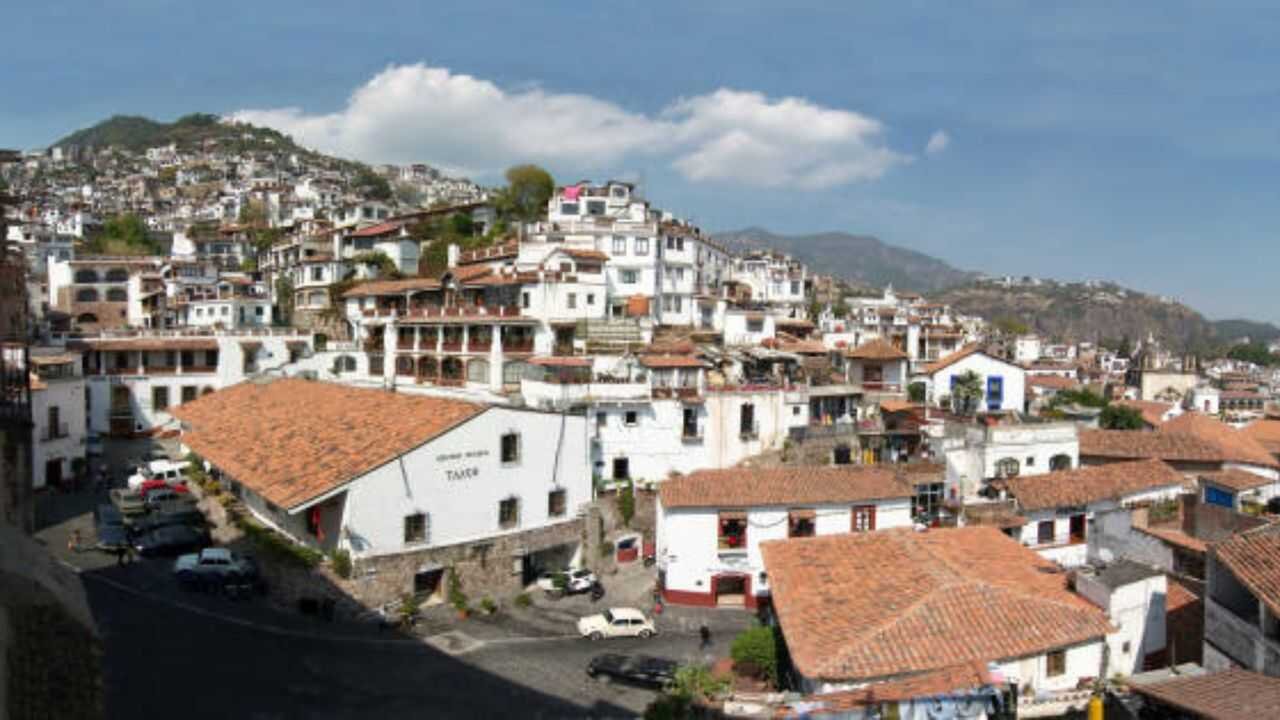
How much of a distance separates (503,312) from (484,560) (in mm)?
20598

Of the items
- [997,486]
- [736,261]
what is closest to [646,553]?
[997,486]

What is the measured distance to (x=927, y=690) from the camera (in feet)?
51.4

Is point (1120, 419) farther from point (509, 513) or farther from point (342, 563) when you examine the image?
point (342, 563)

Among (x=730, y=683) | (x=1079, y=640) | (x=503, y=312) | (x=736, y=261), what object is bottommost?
(x=730, y=683)

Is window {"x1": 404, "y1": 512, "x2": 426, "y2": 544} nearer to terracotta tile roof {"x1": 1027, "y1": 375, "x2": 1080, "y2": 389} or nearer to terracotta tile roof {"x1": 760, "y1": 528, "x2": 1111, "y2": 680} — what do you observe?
terracotta tile roof {"x1": 760, "y1": 528, "x2": 1111, "y2": 680}

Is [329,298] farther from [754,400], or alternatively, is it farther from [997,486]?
[997,486]

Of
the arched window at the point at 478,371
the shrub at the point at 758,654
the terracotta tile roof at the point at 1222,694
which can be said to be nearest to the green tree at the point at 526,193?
the arched window at the point at 478,371

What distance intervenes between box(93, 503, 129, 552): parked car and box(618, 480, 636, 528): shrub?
1962 cm

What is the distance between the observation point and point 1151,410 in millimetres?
68312

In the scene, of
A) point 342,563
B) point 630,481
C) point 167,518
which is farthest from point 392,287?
point 342,563

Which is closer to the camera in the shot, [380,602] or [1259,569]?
[1259,569]

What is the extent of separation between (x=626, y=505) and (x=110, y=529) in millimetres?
20748

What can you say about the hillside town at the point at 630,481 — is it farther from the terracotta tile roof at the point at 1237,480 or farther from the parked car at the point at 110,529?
the terracotta tile roof at the point at 1237,480

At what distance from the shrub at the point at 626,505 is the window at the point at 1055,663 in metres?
19.4
